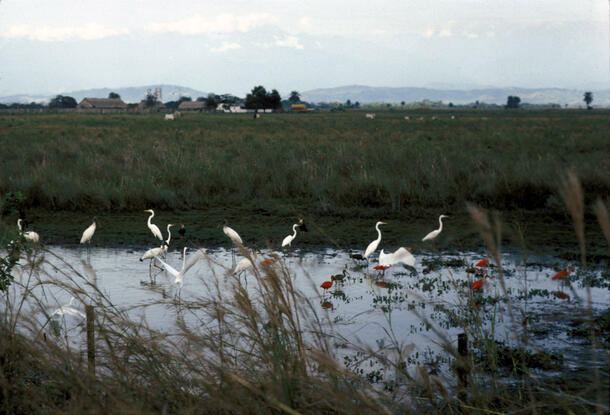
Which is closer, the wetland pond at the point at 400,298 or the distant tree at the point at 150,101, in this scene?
the wetland pond at the point at 400,298

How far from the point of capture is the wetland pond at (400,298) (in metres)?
6.09

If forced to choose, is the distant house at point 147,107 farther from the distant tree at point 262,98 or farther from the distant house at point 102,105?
the distant tree at point 262,98

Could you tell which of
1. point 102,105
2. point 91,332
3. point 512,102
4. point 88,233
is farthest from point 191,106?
point 91,332

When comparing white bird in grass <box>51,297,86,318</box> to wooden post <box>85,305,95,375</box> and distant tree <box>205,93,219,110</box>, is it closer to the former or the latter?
wooden post <box>85,305,95,375</box>

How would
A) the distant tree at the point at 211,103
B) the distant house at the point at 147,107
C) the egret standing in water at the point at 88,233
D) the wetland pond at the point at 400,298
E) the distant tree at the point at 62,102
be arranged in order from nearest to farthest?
1. the wetland pond at the point at 400,298
2. the egret standing in water at the point at 88,233
3. the distant tree at the point at 211,103
4. the distant house at the point at 147,107
5. the distant tree at the point at 62,102

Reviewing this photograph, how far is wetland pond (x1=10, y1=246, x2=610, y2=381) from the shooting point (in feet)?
20.0

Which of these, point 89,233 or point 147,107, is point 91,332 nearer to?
point 89,233

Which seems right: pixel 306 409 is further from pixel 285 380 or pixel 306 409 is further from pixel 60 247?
pixel 60 247

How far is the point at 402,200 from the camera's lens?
591 inches

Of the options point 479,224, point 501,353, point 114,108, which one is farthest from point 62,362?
point 114,108

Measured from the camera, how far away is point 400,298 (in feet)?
27.3

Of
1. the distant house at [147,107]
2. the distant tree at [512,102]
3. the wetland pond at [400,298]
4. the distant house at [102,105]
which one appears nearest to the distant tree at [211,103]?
the distant house at [147,107]

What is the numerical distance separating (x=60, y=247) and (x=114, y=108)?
135m

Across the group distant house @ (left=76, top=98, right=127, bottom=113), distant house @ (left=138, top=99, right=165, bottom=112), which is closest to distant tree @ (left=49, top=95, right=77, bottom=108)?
distant house @ (left=76, top=98, right=127, bottom=113)
